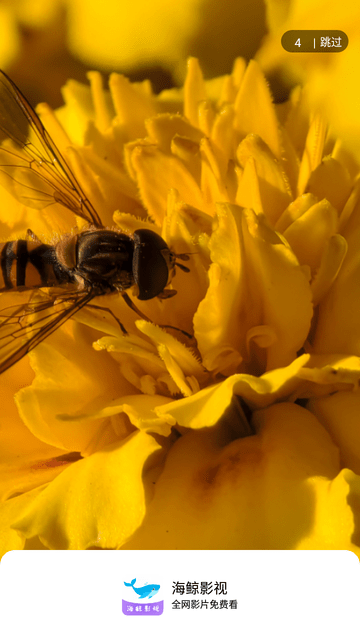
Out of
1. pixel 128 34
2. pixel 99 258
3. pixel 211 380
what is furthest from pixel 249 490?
pixel 128 34

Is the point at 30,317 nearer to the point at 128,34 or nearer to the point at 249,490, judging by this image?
the point at 249,490

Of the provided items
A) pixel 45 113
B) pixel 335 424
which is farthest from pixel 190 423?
pixel 45 113

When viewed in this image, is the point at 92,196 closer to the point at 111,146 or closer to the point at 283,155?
the point at 111,146

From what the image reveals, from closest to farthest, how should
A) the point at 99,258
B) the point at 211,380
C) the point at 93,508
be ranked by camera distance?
the point at 93,508
the point at 211,380
the point at 99,258

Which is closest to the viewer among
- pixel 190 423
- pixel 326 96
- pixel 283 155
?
pixel 190 423

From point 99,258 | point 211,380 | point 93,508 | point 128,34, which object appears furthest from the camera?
point 128,34

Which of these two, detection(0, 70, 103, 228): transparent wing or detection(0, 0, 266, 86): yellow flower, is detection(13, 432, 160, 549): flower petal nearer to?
detection(0, 70, 103, 228): transparent wing
